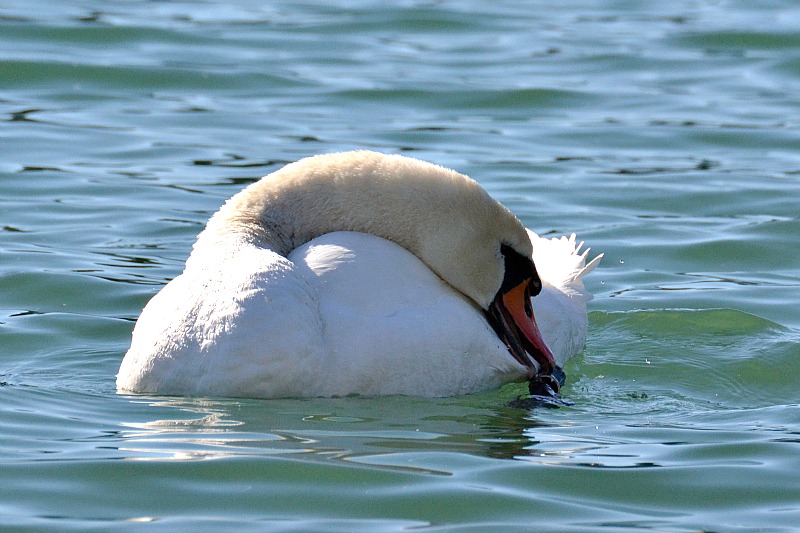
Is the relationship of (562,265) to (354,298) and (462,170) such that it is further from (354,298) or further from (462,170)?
(462,170)

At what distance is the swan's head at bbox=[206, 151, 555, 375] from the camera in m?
6.54

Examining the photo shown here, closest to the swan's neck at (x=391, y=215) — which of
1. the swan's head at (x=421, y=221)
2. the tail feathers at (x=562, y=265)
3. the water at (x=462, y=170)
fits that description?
the swan's head at (x=421, y=221)

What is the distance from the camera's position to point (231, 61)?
15.3m

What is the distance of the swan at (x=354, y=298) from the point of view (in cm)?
568

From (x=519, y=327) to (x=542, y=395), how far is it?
1.38 feet

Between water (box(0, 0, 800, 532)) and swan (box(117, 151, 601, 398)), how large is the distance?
13 centimetres

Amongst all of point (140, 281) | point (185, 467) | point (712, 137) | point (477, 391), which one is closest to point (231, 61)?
point (712, 137)

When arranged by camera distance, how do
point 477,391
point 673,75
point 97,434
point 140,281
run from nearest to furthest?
point 97,434, point 477,391, point 140,281, point 673,75

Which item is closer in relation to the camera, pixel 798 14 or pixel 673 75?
pixel 673 75

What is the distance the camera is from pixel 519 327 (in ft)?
21.9

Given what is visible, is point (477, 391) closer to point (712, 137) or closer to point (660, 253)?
point (660, 253)

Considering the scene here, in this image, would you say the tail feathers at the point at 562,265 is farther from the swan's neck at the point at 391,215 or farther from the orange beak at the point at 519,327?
the swan's neck at the point at 391,215

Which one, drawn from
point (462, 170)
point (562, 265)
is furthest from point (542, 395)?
point (462, 170)

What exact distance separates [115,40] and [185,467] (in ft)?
Answer: 36.8
